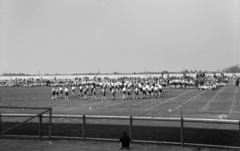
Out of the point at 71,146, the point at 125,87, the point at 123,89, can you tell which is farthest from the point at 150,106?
the point at 71,146

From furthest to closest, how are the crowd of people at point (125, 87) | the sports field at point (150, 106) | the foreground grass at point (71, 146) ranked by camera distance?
the crowd of people at point (125, 87) → the sports field at point (150, 106) → the foreground grass at point (71, 146)

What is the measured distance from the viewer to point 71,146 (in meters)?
10.7

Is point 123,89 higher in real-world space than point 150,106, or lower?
higher

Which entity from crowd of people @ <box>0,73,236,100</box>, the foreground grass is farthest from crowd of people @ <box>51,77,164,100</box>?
the foreground grass

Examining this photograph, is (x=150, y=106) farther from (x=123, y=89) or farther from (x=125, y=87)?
(x=125, y=87)

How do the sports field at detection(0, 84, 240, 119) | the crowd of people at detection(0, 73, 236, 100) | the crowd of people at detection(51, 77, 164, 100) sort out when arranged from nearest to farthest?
the sports field at detection(0, 84, 240, 119)
the crowd of people at detection(51, 77, 164, 100)
the crowd of people at detection(0, 73, 236, 100)

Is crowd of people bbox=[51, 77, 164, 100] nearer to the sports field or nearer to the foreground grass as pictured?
the sports field

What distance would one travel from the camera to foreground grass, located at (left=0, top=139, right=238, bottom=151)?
33.6 feet

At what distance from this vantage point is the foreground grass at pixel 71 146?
1025cm

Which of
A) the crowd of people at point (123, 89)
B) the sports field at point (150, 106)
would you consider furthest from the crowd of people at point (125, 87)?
the sports field at point (150, 106)

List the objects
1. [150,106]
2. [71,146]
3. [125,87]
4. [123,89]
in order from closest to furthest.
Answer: [71,146]
[150,106]
[123,89]
[125,87]

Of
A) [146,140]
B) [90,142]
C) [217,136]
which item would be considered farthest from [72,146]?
[217,136]

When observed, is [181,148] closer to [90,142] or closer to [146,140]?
[146,140]

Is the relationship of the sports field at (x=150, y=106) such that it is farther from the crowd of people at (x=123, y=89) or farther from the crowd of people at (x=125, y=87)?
the crowd of people at (x=125, y=87)
